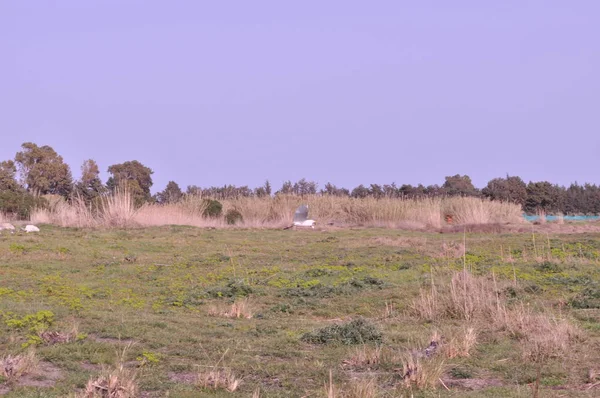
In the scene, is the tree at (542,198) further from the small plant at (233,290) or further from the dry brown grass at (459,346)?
the dry brown grass at (459,346)

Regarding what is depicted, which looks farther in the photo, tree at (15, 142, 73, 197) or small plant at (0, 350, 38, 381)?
tree at (15, 142, 73, 197)

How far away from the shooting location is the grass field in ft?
17.8

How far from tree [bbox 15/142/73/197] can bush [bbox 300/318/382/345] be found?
39.8 m

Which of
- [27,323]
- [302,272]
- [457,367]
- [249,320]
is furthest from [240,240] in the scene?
[457,367]

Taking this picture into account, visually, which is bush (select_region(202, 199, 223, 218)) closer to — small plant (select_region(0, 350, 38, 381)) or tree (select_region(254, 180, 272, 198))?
tree (select_region(254, 180, 272, 198))

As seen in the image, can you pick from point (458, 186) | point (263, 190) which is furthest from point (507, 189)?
point (263, 190)

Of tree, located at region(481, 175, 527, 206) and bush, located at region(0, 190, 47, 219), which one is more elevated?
tree, located at region(481, 175, 527, 206)

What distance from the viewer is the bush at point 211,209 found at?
30859mm

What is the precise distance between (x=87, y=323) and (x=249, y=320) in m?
2.05

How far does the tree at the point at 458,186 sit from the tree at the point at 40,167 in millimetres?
27929

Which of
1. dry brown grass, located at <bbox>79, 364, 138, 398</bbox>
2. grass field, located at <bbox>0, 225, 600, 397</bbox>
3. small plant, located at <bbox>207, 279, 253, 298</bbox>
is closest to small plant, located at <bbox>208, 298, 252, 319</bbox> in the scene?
grass field, located at <bbox>0, 225, 600, 397</bbox>

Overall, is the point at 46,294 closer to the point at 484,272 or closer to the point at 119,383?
the point at 119,383

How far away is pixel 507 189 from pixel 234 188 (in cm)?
1971

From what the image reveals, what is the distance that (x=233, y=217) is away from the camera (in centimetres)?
3062
